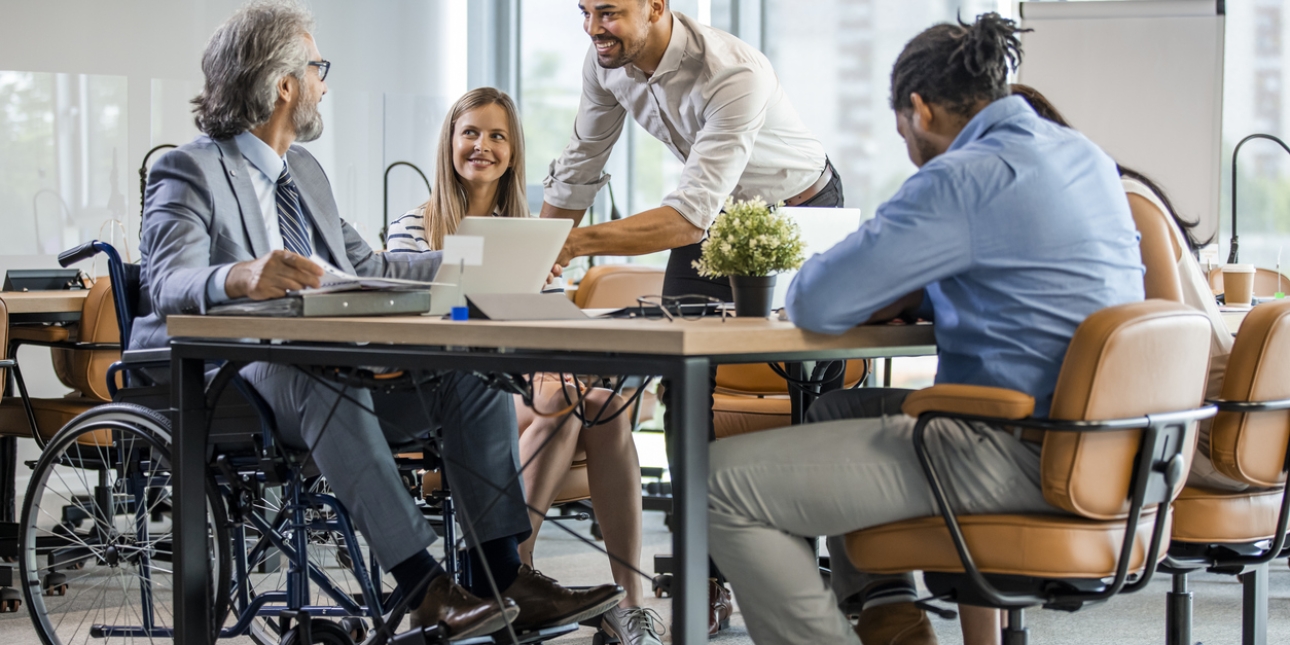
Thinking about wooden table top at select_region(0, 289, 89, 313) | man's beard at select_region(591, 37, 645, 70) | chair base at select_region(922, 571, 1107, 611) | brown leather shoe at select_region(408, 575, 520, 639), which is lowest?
brown leather shoe at select_region(408, 575, 520, 639)

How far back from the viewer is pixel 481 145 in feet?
9.55

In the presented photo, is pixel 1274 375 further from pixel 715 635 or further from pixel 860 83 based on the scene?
pixel 860 83

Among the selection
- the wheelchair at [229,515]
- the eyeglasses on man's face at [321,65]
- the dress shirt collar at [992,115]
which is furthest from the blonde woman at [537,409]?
the dress shirt collar at [992,115]

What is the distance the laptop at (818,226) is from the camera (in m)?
2.01

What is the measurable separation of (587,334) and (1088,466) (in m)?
0.62

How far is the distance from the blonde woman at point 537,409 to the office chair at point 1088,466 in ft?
2.55

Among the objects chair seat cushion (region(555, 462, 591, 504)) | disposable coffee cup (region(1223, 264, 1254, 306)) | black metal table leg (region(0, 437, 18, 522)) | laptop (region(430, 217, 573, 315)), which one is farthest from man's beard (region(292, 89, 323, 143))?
disposable coffee cup (region(1223, 264, 1254, 306))

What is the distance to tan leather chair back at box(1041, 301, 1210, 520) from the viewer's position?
4.75ft

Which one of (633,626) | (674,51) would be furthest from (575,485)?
(674,51)

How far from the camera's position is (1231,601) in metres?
3.14

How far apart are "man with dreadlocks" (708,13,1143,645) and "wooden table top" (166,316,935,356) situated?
0.16 feet

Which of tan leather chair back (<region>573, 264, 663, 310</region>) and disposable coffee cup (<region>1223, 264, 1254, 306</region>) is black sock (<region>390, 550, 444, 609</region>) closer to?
tan leather chair back (<region>573, 264, 663, 310</region>)

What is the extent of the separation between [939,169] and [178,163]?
128 cm

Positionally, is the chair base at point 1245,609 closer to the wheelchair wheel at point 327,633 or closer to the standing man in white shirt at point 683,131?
the standing man in white shirt at point 683,131
